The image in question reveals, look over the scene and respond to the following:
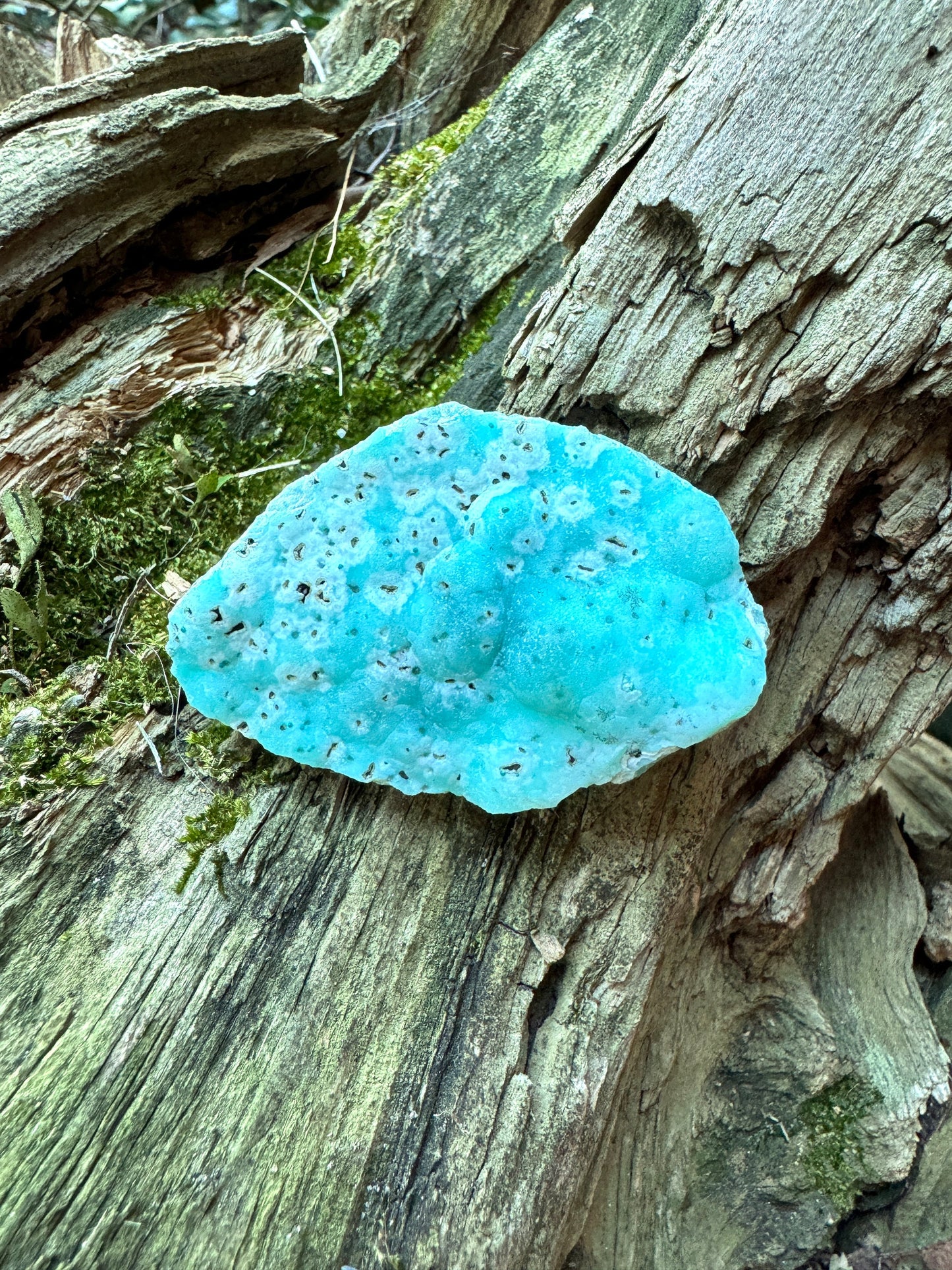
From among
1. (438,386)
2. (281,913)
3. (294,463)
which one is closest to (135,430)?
(294,463)

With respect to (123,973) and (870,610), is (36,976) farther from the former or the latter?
(870,610)

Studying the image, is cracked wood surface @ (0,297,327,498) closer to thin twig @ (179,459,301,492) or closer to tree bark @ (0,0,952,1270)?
tree bark @ (0,0,952,1270)

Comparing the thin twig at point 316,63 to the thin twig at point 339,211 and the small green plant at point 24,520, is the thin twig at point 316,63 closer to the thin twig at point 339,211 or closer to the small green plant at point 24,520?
the thin twig at point 339,211

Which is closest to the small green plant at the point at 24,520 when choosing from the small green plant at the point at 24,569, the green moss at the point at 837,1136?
the small green plant at the point at 24,569

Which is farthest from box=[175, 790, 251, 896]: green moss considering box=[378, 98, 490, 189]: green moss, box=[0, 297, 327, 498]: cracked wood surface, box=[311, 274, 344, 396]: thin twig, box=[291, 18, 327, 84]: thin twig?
box=[291, 18, 327, 84]: thin twig

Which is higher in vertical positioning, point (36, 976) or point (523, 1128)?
point (523, 1128)

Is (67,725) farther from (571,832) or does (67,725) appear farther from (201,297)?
(201,297)
